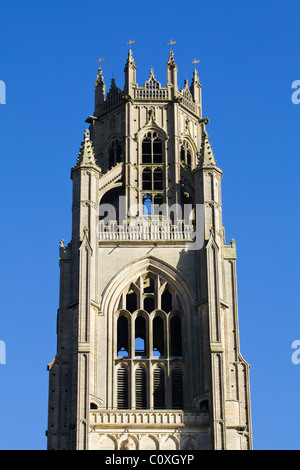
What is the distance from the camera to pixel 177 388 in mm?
62688

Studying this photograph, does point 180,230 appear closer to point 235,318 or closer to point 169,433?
point 235,318

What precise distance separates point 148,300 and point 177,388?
5552 mm

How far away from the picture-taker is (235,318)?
210 feet

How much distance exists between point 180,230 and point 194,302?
4007 millimetres

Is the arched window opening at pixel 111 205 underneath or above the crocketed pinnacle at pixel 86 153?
underneath

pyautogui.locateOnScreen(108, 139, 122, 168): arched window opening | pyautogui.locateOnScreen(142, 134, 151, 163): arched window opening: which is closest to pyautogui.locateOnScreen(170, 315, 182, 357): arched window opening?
pyautogui.locateOnScreen(142, 134, 151, 163): arched window opening

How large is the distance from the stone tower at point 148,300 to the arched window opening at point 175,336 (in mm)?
59

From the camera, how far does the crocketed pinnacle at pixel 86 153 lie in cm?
6762

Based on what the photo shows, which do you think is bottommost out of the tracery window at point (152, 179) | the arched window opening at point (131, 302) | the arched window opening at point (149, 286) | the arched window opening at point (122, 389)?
the arched window opening at point (122, 389)

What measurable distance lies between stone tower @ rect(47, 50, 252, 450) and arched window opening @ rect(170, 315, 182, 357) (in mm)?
59

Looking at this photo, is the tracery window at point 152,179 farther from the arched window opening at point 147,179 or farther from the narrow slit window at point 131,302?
the narrow slit window at point 131,302

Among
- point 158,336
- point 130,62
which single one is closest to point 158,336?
point 158,336

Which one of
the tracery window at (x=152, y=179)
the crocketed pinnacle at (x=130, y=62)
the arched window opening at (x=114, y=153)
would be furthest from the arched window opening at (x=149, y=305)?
the crocketed pinnacle at (x=130, y=62)

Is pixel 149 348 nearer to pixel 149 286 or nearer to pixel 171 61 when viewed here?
pixel 149 286
